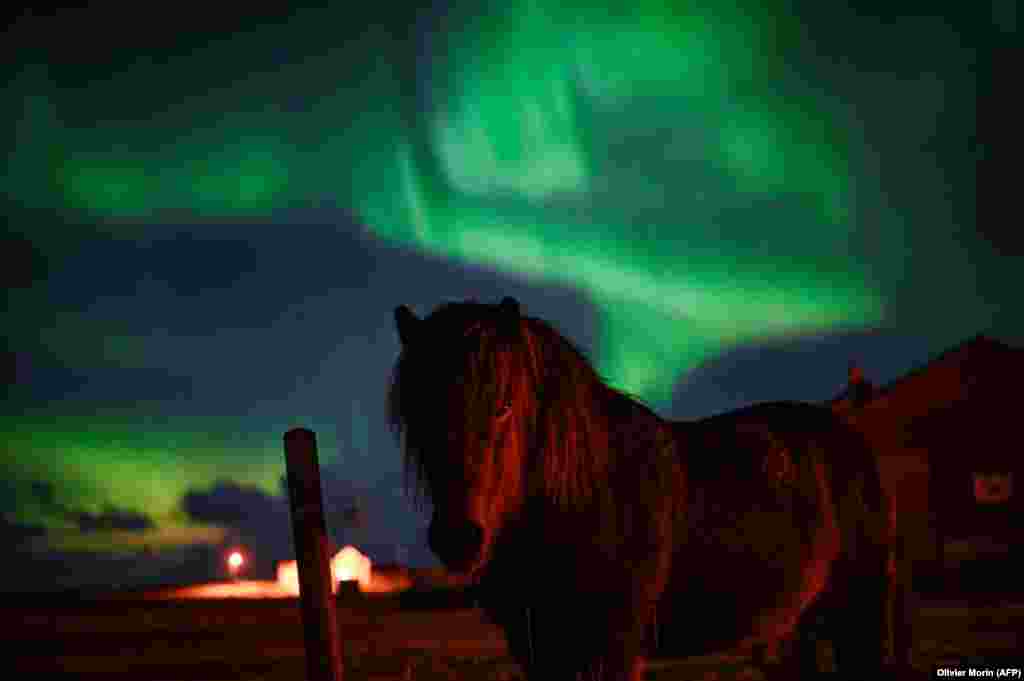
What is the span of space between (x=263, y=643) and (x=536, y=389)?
8319 mm

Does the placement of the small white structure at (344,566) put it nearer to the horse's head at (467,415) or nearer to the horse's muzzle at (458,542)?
the horse's head at (467,415)

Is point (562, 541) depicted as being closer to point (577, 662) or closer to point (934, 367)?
point (577, 662)

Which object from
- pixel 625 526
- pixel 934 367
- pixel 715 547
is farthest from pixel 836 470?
pixel 934 367

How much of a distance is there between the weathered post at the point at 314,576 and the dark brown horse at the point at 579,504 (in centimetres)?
81

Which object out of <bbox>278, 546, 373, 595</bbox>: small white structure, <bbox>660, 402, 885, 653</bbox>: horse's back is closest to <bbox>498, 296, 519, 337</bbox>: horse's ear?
<bbox>660, 402, 885, 653</bbox>: horse's back

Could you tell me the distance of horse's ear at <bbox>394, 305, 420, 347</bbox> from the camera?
3.06 metres

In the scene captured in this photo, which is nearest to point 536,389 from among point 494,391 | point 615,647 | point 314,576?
point 494,391

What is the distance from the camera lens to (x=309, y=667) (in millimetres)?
3541

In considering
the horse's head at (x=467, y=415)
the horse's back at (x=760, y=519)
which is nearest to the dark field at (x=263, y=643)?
the horse's back at (x=760, y=519)

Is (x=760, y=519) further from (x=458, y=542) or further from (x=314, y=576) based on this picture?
(x=314, y=576)

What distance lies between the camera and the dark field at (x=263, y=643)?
8055 millimetres

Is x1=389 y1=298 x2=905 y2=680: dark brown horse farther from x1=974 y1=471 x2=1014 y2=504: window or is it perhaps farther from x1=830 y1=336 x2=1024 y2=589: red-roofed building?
x1=974 y1=471 x2=1014 y2=504: window

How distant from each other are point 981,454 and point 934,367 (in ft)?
8.18

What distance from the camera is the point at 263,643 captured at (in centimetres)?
953
